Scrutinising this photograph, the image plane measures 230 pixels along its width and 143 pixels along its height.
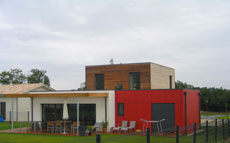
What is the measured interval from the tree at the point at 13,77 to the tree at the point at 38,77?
5.41 ft

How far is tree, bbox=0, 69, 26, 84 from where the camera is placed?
202ft

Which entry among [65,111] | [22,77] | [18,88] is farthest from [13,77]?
[65,111]

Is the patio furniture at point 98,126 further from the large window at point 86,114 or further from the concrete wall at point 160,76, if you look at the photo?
the concrete wall at point 160,76

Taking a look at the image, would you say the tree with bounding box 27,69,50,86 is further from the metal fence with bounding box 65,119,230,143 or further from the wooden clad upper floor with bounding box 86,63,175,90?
the metal fence with bounding box 65,119,230,143

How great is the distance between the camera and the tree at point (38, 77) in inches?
2454

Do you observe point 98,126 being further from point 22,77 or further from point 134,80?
point 22,77

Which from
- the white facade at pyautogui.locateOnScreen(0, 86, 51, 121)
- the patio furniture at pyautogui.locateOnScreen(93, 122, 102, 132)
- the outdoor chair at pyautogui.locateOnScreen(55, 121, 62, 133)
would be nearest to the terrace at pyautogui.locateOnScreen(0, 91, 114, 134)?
the outdoor chair at pyautogui.locateOnScreen(55, 121, 62, 133)

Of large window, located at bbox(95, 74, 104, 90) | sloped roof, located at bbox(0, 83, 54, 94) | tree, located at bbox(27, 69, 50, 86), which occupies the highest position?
tree, located at bbox(27, 69, 50, 86)

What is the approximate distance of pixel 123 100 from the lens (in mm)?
21828

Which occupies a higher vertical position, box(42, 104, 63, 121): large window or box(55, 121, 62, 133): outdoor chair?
box(42, 104, 63, 121): large window

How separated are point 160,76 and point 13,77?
4371 centimetres

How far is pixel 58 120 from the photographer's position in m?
23.6

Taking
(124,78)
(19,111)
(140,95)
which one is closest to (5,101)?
(19,111)

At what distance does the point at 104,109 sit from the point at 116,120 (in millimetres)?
1239
